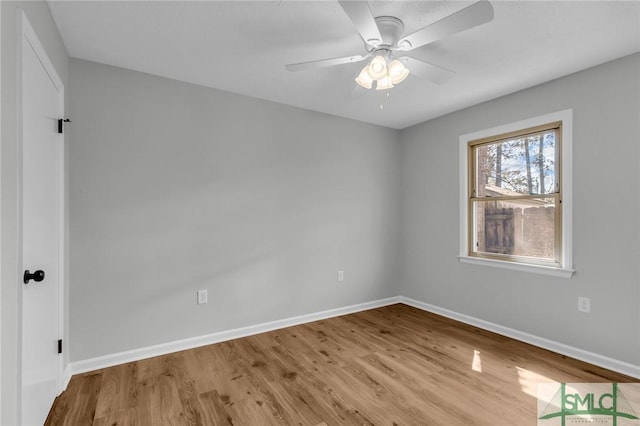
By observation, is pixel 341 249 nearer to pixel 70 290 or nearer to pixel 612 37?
pixel 70 290

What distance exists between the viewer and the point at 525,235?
306 cm

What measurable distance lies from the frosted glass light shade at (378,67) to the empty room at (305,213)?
1 cm

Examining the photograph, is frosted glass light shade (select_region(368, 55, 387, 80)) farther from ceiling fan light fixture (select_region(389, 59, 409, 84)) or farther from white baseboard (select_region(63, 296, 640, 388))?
white baseboard (select_region(63, 296, 640, 388))

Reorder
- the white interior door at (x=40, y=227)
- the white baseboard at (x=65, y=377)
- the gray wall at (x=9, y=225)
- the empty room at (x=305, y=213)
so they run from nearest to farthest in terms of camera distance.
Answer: the gray wall at (x=9, y=225) → the white interior door at (x=40, y=227) → the empty room at (x=305, y=213) → the white baseboard at (x=65, y=377)

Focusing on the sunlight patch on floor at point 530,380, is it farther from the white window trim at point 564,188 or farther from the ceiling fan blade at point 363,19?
the ceiling fan blade at point 363,19

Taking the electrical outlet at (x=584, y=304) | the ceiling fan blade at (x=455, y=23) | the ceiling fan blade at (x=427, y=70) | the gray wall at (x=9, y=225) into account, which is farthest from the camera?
the electrical outlet at (x=584, y=304)

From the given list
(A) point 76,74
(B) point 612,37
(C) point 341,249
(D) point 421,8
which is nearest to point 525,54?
(B) point 612,37

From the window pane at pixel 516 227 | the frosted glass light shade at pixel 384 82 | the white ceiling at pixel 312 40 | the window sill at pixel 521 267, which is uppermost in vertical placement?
the white ceiling at pixel 312 40

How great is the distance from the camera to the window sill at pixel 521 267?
272 centimetres

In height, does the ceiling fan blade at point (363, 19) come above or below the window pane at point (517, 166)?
above

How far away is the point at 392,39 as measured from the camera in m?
1.94

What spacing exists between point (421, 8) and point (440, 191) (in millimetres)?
2418

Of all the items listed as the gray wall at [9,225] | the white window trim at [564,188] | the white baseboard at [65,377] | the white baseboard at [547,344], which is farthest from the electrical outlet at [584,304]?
the white baseboard at [65,377]

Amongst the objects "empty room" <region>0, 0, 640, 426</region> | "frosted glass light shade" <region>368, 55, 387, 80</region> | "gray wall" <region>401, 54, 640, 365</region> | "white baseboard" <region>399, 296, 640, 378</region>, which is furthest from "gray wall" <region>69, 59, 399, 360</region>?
"frosted glass light shade" <region>368, 55, 387, 80</region>
